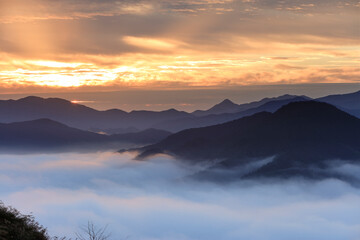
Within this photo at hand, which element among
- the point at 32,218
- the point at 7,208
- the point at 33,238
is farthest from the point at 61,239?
the point at 7,208

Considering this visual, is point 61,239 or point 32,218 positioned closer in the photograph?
point 61,239

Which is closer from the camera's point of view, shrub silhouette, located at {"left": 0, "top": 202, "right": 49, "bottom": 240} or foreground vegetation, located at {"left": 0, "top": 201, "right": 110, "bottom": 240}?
foreground vegetation, located at {"left": 0, "top": 201, "right": 110, "bottom": 240}

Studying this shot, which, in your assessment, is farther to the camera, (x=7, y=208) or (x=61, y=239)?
(x=7, y=208)

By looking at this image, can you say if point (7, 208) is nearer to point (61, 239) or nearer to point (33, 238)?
point (33, 238)

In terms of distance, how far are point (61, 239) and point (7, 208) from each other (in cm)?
634

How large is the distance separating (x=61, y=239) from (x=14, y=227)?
3185mm

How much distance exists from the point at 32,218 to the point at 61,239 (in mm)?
3548

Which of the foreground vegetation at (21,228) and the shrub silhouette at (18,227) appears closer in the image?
the foreground vegetation at (21,228)

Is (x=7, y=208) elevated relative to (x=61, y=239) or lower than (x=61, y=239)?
elevated

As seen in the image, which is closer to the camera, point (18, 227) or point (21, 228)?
point (21, 228)

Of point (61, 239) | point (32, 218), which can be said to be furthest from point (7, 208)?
point (61, 239)

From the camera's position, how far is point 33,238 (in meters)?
23.8

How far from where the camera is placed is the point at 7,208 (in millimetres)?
27094

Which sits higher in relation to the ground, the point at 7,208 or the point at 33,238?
the point at 7,208
